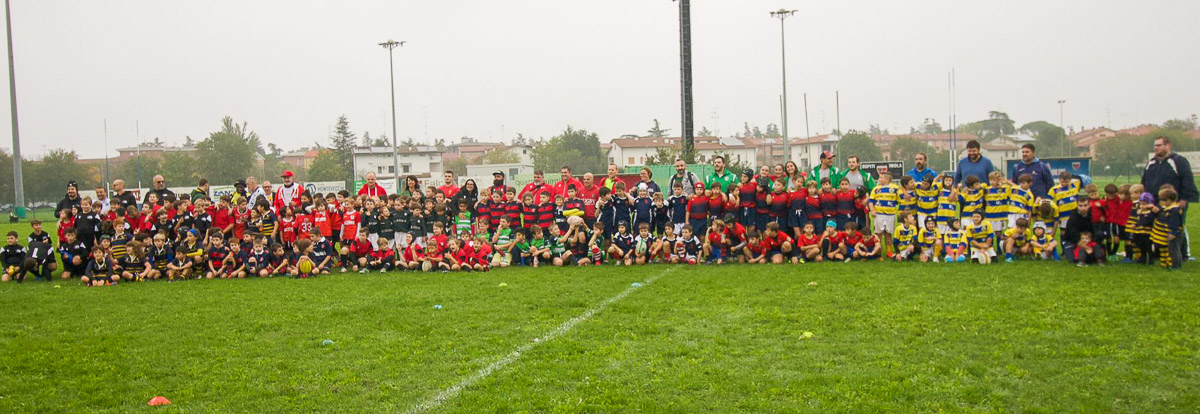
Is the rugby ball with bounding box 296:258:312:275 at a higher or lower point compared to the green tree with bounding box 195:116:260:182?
lower

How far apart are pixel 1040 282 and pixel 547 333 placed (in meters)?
5.66

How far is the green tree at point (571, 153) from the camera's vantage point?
240ft

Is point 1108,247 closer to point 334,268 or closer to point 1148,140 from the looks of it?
point 334,268

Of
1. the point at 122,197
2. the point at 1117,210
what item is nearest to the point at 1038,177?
the point at 1117,210

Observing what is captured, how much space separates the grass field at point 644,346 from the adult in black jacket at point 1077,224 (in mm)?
586

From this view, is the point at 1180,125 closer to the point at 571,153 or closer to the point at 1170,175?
the point at 571,153

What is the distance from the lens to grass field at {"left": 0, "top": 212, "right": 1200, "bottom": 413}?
204 inches

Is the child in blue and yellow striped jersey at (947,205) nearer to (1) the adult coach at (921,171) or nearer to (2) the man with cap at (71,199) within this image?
(1) the adult coach at (921,171)

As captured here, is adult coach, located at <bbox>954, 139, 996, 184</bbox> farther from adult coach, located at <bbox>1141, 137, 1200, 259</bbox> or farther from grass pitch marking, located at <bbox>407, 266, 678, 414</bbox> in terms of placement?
grass pitch marking, located at <bbox>407, 266, 678, 414</bbox>

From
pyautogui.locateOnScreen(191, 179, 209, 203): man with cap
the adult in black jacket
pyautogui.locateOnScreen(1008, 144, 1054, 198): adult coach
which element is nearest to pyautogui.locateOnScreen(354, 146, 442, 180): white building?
pyautogui.locateOnScreen(191, 179, 209, 203): man with cap

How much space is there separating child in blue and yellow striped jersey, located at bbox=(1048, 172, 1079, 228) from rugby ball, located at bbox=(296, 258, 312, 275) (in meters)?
10.7

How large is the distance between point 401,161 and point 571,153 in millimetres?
18121

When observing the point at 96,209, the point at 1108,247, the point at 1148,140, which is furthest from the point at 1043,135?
the point at 96,209

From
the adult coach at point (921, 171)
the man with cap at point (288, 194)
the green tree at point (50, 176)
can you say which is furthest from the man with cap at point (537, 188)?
the green tree at point (50, 176)
